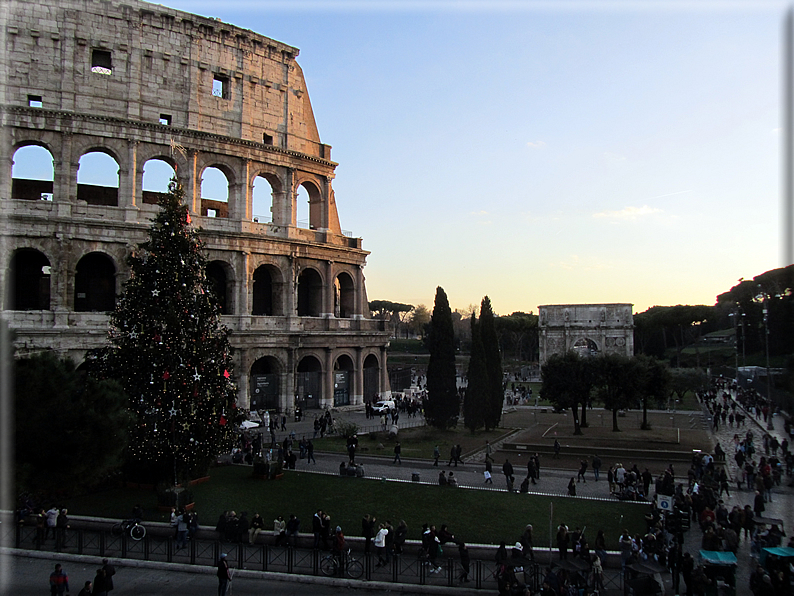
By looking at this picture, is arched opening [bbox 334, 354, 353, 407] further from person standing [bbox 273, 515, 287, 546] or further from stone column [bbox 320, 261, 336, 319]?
person standing [bbox 273, 515, 287, 546]

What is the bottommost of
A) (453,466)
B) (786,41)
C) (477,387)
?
(453,466)

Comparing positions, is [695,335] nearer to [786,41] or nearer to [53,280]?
[53,280]

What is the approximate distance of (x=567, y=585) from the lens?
12.5 meters

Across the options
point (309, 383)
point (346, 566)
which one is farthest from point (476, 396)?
point (346, 566)

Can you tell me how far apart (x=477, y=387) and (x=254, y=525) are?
20.5m

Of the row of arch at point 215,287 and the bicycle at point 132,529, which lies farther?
the row of arch at point 215,287

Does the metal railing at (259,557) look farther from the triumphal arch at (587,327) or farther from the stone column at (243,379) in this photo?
the triumphal arch at (587,327)

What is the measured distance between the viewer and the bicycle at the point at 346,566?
13.9 metres

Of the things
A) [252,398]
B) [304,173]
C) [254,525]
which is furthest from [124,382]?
[304,173]

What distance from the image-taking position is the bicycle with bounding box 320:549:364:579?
1391 centimetres

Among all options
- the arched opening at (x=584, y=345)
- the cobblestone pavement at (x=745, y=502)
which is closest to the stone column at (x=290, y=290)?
the cobblestone pavement at (x=745, y=502)

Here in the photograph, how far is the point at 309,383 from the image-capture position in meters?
40.6

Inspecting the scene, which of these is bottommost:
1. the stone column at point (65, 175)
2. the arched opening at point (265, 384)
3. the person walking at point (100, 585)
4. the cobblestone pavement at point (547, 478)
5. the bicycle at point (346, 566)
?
the cobblestone pavement at point (547, 478)

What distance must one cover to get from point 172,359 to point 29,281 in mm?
19244
